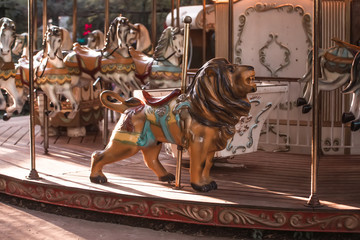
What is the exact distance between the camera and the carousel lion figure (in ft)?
13.0

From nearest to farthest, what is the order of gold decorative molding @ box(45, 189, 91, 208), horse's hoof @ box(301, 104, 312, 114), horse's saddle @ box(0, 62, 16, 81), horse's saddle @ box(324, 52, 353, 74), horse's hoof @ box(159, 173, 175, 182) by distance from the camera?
gold decorative molding @ box(45, 189, 91, 208), horse's hoof @ box(159, 173, 175, 182), horse's saddle @ box(324, 52, 353, 74), horse's hoof @ box(301, 104, 312, 114), horse's saddle @ box(0, 62, 16, 81)

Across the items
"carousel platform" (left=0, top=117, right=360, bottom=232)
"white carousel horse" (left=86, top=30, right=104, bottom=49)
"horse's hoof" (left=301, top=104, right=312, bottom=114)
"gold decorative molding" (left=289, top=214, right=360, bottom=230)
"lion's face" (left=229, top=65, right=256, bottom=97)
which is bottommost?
"gold decorative molding" (left=289, top=214, right=360, bottom=230)

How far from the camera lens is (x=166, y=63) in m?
6.85

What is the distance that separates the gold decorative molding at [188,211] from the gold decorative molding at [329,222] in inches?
21.8

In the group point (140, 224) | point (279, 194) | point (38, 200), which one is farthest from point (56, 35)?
point (279, 194)

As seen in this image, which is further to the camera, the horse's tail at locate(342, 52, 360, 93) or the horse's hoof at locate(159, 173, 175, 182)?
the horse's tail at locate(342, 52, 360, 93)

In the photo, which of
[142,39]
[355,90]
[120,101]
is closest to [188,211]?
[120,101]

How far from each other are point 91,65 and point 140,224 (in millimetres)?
3224

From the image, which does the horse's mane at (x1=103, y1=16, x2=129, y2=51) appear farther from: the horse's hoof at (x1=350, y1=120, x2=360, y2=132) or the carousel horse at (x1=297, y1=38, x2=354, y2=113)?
the horse's hoof at (x1=350, y1=120, x2=360, y2=132)

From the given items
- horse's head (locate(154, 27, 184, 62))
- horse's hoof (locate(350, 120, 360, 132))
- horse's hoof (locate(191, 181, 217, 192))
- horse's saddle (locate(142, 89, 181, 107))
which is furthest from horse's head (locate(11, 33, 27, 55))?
horse's hoof (locate(350, 120, 360, 132))

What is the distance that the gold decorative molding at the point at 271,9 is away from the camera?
21.3ft

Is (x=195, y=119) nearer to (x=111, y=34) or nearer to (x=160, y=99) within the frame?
(x=160, y=99)

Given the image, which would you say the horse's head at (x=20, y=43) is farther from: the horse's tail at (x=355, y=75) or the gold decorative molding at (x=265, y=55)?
the horse's tail at (x=355, y=75)

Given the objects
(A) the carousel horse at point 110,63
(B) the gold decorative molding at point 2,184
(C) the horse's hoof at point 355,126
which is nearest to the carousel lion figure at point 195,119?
(B) the gold decorative molding at point 2,184
